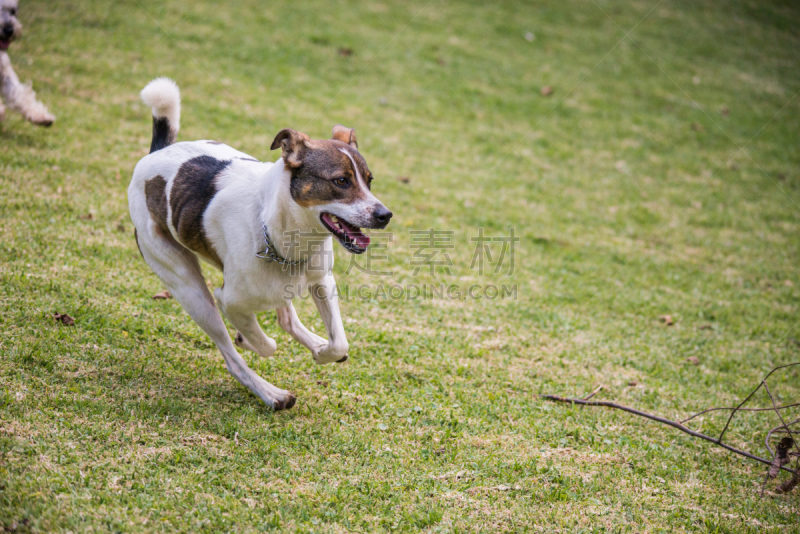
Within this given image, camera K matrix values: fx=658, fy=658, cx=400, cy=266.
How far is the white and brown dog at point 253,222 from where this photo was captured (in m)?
4.01

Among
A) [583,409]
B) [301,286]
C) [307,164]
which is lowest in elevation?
[583,409]

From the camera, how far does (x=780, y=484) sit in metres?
4.69

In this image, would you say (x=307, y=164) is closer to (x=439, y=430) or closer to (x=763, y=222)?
(x=439, y=430)

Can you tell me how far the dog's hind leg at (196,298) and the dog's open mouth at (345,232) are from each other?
1093 mm

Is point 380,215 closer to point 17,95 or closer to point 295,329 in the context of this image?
point 295,329

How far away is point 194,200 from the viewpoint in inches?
168

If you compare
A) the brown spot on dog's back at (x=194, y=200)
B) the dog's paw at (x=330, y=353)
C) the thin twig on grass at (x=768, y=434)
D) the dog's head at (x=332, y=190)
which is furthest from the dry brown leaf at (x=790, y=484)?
→ the brown spot on dog's back at (x=194, y=200)

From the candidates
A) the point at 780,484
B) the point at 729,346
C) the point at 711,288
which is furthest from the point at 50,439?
the point at 711,288

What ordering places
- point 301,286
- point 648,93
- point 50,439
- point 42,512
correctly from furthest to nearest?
point 648,93, point 301,286, point 50,439, point 42,512

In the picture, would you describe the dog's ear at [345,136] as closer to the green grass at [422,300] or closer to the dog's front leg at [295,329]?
the dog's front leg at [295,329]

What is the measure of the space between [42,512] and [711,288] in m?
7.49

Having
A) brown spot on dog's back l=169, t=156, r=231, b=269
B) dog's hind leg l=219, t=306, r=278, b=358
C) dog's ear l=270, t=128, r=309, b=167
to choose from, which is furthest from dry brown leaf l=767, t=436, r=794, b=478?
brown spot on dog's back l=169, t=156, r=231, b=269

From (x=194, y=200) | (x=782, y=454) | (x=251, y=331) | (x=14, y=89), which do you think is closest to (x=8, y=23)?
(x=14, y=89)

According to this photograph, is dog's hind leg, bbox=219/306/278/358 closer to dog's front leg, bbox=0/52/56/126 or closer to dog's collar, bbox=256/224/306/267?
dog's collar, bbox=256/224/306/267
